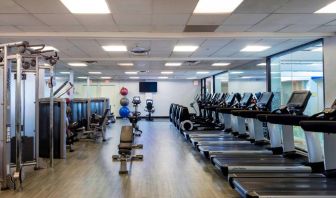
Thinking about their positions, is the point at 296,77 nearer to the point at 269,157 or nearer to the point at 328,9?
the point at 269,157

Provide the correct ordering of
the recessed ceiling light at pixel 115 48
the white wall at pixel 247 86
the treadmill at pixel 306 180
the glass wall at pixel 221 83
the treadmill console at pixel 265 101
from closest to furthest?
the treadmill at pixel 306 180, the treadmill console at pixel 265 101, the recessed ceiling light at pixel 115 48, the white wall at pixel 247 86, the glass wall at pixel 221 83

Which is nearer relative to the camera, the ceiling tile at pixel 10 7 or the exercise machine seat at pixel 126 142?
the ceiling tile at pixel 10 7

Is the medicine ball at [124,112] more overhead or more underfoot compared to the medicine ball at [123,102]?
more underfoot

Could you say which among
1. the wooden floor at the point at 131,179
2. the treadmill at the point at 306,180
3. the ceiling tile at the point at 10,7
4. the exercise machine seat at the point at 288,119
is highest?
the ceiling tile at the point at 10,7

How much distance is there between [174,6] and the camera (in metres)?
4.26

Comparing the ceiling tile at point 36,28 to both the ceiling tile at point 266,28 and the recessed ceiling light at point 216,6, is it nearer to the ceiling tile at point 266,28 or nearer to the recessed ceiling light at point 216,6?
the recessed ceiling light at point 216,6

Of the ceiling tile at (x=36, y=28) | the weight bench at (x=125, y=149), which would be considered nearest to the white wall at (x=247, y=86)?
the weight bench at (x=125, y=149)

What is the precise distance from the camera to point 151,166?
5.82m

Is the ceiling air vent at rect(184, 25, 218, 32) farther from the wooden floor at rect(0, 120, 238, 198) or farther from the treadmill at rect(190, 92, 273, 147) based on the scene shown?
the wooden floor at rect(0, 120, 238, 198)

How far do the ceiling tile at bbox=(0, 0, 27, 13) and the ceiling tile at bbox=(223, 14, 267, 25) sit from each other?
3.05m

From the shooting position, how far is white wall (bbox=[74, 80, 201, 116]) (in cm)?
1939

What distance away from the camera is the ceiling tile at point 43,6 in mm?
4008

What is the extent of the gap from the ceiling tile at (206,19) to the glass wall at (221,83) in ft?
31.6

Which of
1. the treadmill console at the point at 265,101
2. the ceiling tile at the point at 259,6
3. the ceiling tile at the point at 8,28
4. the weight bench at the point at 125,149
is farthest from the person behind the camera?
the treadmill console at the point at 265,101
